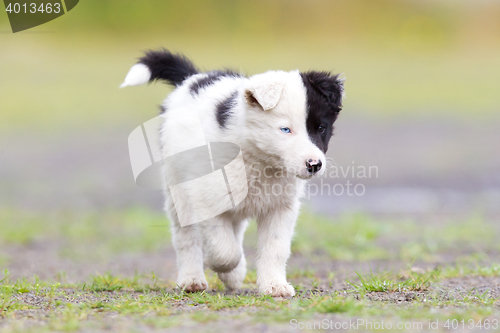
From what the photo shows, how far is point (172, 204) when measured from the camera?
4.53m

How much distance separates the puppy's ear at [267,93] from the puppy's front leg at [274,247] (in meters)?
0.77

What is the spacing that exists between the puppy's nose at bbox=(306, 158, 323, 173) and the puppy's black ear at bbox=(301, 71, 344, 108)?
46 cm

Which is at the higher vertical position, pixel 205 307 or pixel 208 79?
pixel 208 79

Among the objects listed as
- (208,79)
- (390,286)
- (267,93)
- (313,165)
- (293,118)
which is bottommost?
(390,286)

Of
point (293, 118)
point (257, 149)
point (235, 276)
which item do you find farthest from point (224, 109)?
point (235, 276)

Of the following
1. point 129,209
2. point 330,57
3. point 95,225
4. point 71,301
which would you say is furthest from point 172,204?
point 330,57

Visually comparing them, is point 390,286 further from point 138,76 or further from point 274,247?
point 138,76

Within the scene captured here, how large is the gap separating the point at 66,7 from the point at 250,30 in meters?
4.76

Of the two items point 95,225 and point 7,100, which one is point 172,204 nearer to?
point 95,225

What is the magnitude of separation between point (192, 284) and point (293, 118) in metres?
1.37

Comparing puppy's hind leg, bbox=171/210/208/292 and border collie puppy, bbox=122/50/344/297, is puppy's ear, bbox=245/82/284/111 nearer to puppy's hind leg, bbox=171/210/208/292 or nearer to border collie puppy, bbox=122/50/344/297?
border collie puppy, bbox=122/50/344/297

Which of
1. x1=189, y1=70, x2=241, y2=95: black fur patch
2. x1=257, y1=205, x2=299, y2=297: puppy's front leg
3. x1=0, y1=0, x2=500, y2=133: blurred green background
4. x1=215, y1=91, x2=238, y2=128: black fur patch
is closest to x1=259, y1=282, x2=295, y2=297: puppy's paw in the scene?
x1=257, y1=205, x2=299, y2=297: puppy's front leg

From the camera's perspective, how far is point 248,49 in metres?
16.1

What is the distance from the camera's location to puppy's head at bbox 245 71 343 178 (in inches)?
142
